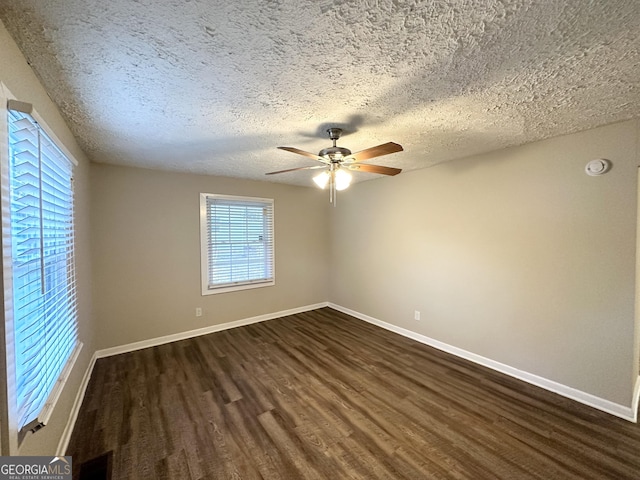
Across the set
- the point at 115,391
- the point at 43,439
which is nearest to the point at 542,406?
the point at 43,439

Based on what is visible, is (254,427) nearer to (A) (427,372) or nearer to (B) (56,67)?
(A) (427,372)

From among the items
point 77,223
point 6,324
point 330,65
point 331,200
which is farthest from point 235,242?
point 330,65

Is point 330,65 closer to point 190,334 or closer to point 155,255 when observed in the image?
point 155,255

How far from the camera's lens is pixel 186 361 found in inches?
119

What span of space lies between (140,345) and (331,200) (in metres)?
3.19

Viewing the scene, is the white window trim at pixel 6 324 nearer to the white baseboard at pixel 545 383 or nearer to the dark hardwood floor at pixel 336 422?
the dark hardwood floor at pixel 336 422

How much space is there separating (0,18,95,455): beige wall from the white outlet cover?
3.81m

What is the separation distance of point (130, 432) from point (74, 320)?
3.37 feet

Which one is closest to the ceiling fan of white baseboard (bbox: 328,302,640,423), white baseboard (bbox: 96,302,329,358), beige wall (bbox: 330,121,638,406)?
beige wall (bbox: 330,121,638,406)

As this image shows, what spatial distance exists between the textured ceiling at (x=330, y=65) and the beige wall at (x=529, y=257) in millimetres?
467

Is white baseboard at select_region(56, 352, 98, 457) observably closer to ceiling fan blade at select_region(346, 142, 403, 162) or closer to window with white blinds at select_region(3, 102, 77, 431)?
window with white blinds at select_region(3, 102, 77, 431)

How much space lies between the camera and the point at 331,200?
2.52 m

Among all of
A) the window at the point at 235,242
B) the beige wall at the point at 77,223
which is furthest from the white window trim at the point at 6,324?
the window at the point at 235,242

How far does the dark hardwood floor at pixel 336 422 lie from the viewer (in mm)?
1651
